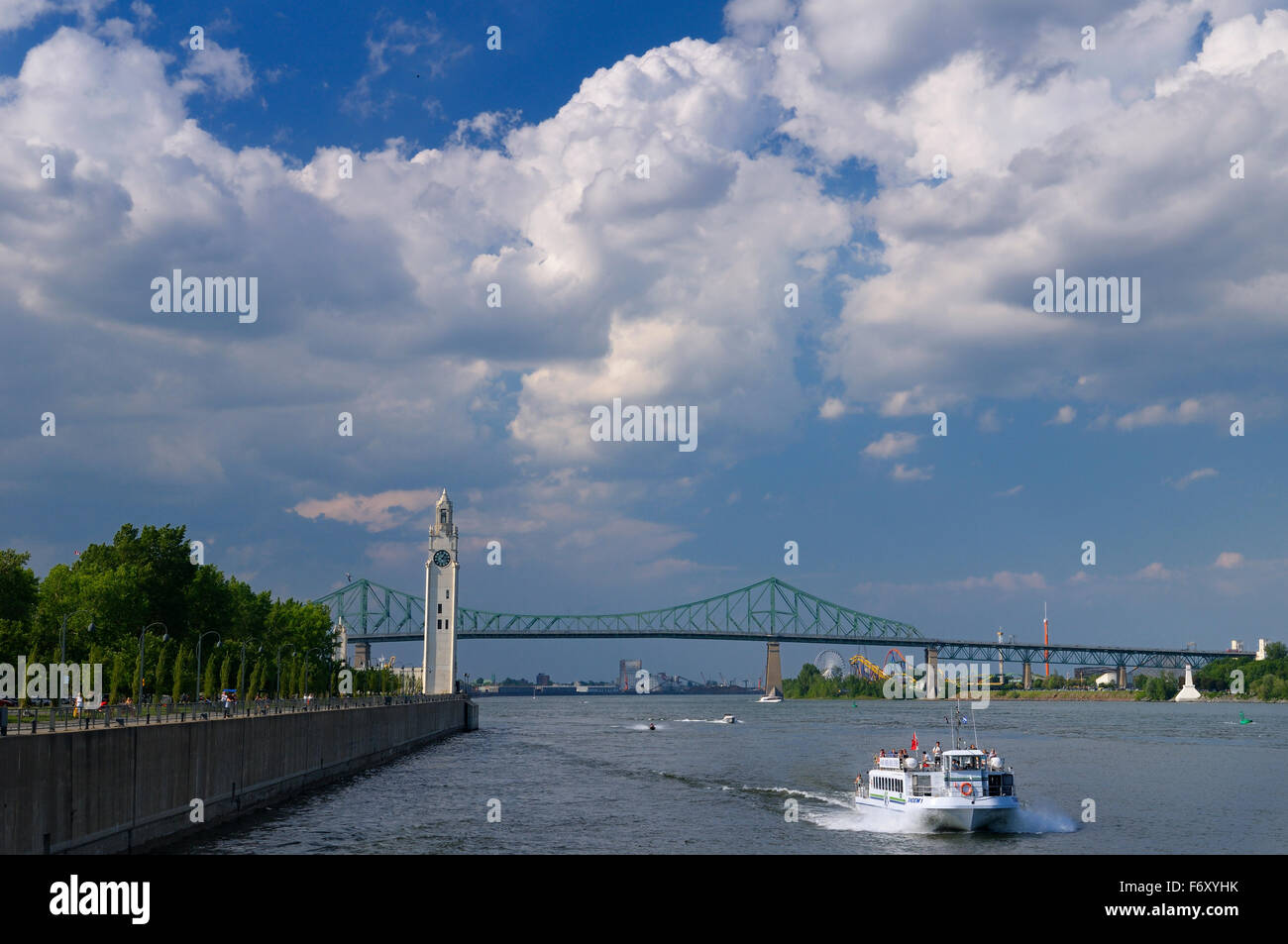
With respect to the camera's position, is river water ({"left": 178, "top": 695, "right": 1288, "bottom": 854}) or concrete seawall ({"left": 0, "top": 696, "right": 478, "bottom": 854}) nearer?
concrete seawall ({"left": 0, "top": 696, "right": 478, "bottom": 854})

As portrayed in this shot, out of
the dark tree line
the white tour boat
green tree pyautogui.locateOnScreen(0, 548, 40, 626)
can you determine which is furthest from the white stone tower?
the white tour boat

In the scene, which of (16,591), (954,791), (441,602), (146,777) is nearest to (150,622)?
(16,591)

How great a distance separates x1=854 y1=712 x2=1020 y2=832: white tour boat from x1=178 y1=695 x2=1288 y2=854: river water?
0.77m

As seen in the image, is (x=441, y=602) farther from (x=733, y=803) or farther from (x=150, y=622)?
(x=733, y=803)

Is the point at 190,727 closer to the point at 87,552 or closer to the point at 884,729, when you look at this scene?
the point at 87,552

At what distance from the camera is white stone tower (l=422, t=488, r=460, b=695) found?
179 meters

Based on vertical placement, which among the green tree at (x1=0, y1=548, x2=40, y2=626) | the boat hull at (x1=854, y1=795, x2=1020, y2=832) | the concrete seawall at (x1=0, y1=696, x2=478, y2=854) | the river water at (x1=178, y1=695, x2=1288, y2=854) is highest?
the green tree at (x1=0, y1=548, x2=40, y2=626)

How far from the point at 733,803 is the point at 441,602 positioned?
122 metres

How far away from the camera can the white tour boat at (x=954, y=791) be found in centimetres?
5253

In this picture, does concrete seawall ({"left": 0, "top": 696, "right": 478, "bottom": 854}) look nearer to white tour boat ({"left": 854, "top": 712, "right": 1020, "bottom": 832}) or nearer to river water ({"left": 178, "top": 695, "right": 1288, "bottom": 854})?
river water ({"left": 178, "top": 695, "right": 1288, "bottom": 854})

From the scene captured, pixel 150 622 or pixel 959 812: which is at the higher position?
pixel 150 622

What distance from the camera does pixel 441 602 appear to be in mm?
180250
